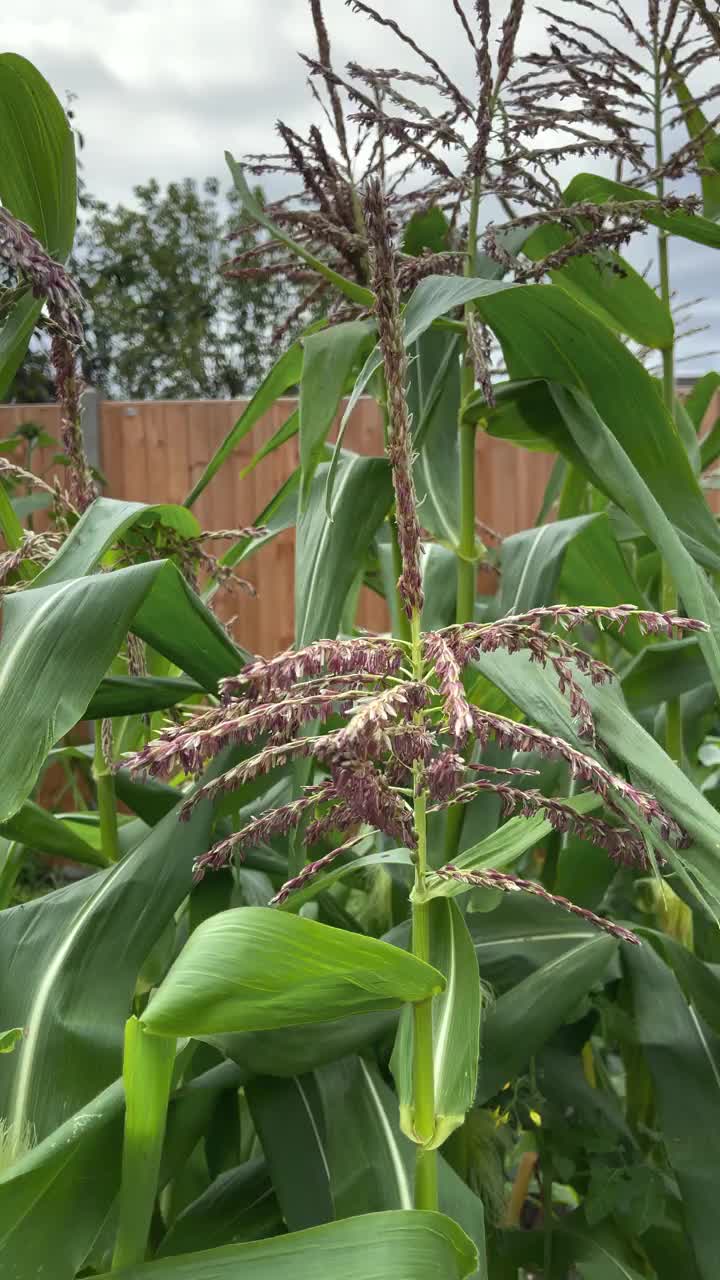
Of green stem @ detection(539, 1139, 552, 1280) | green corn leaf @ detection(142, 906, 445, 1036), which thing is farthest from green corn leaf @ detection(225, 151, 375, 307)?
green stem @ detection(539, 1139, 552, 1280)

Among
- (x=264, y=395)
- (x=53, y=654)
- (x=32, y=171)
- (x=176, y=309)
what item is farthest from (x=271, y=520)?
(x=176, y=309)

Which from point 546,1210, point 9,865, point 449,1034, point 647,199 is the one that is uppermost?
point 647,199

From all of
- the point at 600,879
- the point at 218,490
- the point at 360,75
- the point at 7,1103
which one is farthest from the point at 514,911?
the point at 218,490

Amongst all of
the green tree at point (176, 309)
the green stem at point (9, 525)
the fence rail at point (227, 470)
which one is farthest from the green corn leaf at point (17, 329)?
the green tree at point (176, 309)

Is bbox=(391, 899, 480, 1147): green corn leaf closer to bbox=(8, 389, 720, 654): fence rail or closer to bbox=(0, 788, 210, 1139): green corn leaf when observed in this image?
bbox=(0, 788, 210, 1139): green corn leaf

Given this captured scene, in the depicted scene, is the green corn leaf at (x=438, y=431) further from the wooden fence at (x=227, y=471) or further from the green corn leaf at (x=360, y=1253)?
the wooden fence at (x=227, y=471)

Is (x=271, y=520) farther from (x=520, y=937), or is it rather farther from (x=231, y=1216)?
(x=231, y=1216)
